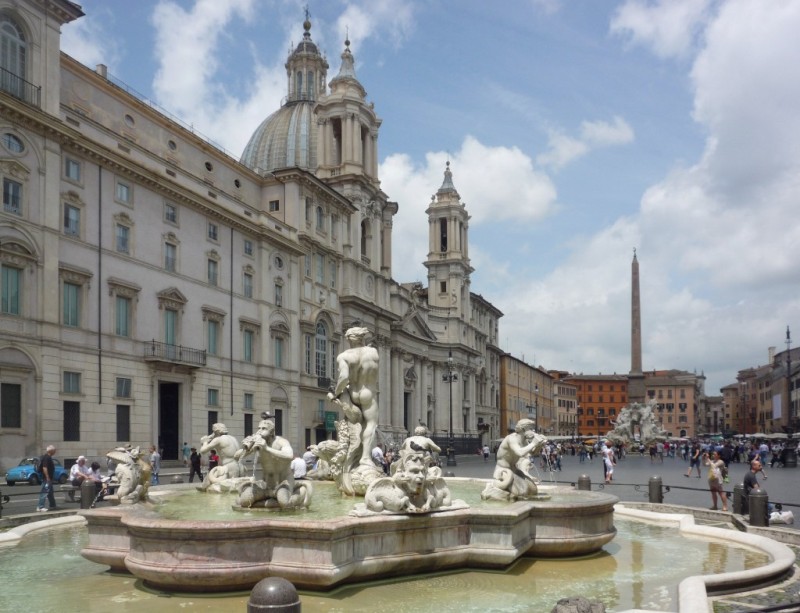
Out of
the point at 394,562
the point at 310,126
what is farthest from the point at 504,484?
the point at 310,126

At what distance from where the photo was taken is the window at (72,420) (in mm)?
29422

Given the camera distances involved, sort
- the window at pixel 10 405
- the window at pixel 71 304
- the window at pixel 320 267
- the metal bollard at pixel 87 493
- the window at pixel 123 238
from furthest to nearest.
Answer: the window at pixel 320 267
the window at pixel 123 238
the window at pixel 71 304
the window at pixel 10 405
the metal bollard at pixel 87 493

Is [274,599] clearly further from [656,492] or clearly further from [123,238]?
[123,238]

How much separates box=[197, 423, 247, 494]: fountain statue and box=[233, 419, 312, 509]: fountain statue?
3.12 metres

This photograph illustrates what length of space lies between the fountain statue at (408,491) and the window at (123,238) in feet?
89.6

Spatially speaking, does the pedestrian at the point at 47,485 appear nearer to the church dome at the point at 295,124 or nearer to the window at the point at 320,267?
the window at the point at 320,267

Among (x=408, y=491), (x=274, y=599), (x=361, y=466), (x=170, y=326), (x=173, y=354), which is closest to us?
(x=274, y=599)

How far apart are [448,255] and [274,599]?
84834mm

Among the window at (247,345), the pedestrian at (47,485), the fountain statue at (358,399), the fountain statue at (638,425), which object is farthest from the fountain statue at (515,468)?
the fountain statue at (638,425)

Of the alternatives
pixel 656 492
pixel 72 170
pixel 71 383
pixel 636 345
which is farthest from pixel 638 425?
pixel 656 492

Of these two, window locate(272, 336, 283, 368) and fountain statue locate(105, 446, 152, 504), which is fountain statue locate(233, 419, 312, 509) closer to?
fountain statue locate(105, 446, 152, 504)

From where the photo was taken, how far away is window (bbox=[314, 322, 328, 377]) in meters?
49.8

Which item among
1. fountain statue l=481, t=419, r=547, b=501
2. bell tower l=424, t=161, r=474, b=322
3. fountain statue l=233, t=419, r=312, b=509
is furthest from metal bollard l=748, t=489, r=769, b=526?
bell tower l=424, t=161, r=474, b=322

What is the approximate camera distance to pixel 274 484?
32.3 ft
